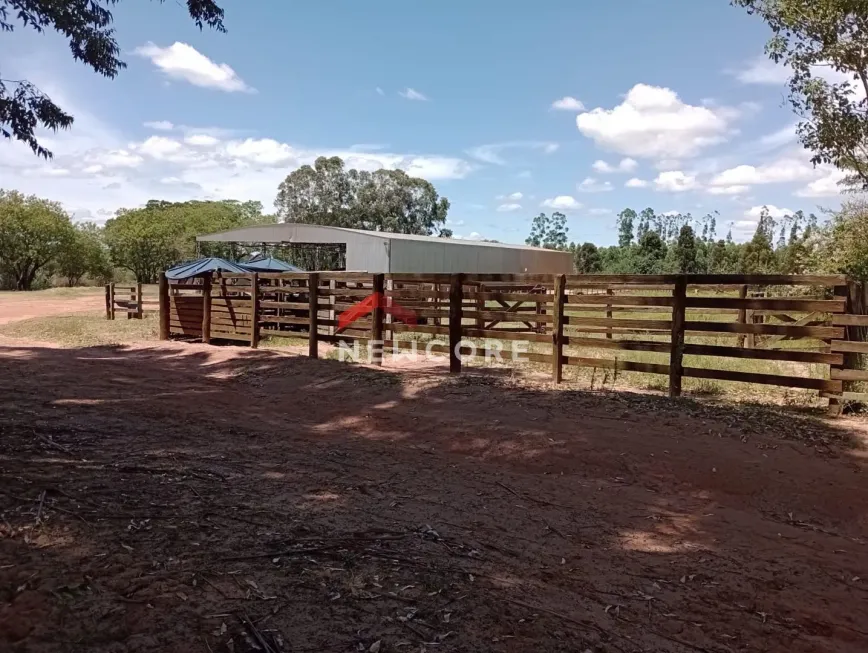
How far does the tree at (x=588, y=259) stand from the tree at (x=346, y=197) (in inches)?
692

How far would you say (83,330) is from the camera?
18.4 m

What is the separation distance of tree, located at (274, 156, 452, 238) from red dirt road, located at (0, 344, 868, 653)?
5342 centimetres

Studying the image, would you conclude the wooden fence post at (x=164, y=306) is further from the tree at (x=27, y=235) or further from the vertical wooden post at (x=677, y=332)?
the tree at (x=27, y=235)

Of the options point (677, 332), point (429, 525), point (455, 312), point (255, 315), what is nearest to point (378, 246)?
point (255, 315)

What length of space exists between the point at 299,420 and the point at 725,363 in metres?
7.97

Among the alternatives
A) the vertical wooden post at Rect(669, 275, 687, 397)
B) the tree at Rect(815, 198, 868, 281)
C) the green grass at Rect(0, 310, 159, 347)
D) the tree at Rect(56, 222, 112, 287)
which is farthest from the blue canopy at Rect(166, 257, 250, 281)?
the tree at Rect(56, 222, 112, 287)

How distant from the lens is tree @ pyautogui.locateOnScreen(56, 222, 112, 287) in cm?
5097

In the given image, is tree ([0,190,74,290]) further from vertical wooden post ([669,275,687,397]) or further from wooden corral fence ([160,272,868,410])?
vertical wooden post ([669,275,687,397])

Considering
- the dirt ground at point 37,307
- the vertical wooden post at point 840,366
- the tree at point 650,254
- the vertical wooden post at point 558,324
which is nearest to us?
the vertical wooden post at point 840,366

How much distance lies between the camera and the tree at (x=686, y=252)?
163 ft

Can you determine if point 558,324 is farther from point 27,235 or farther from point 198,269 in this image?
point 27,235

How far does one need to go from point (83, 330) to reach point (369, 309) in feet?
36.6

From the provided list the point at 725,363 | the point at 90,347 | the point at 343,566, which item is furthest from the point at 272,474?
the point at 90,347

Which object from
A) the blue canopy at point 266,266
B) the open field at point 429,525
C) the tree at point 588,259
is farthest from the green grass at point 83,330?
the tree at point 588,259
